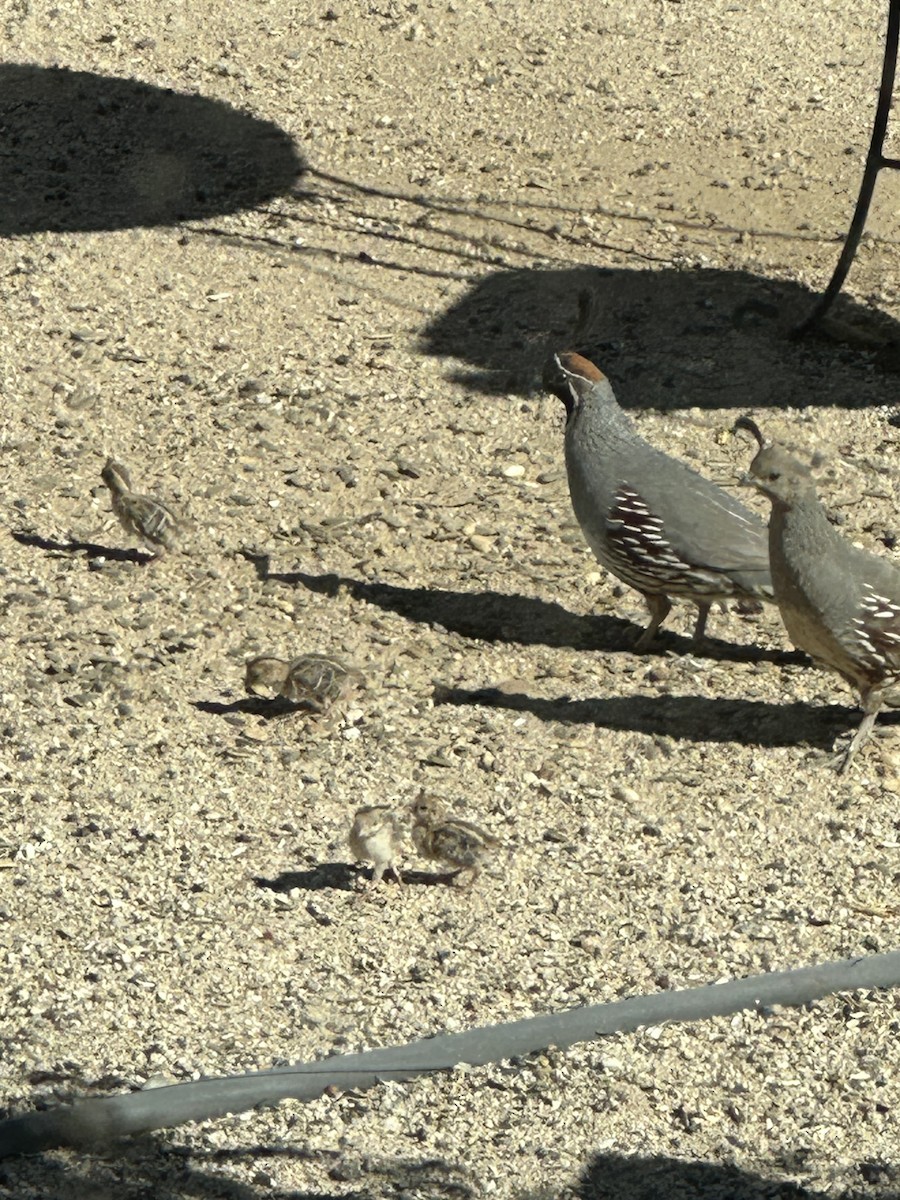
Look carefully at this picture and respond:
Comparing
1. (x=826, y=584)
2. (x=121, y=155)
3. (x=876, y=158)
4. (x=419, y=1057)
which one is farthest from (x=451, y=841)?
(x=121, y=155)

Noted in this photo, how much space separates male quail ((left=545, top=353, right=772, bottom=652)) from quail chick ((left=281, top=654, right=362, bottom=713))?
1.13 meters

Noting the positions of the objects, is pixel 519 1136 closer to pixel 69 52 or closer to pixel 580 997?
pixel 580 997

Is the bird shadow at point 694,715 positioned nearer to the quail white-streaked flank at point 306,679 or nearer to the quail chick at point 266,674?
the quail white-streaked flank at point 306,679

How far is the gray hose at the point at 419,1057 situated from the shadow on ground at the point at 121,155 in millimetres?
6500

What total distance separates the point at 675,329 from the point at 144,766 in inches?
162

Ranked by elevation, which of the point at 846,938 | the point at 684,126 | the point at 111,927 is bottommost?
the point at 111,927

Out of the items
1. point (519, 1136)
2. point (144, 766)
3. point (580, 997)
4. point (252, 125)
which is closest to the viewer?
point (519, 1136)

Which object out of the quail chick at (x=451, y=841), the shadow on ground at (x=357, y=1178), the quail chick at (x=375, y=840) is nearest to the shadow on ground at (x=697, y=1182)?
the shadow on ground at (x=357, y=1178)

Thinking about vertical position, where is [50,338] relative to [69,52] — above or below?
below

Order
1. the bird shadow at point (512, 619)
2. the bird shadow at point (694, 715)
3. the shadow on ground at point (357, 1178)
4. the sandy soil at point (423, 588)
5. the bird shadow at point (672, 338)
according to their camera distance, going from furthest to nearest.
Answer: the bird shadow at point (672, 338)
the bird shadow at point (512, 619)
the bird shadow at point (694, 715)
the sandy soil at point (423, 588)
the shadow on ground at point (357, 1178)

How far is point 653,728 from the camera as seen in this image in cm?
646

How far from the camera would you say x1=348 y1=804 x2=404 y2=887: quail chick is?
544cm

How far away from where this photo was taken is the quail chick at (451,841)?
5.43 metres

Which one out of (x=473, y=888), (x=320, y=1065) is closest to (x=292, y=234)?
(x=473, y=888)
